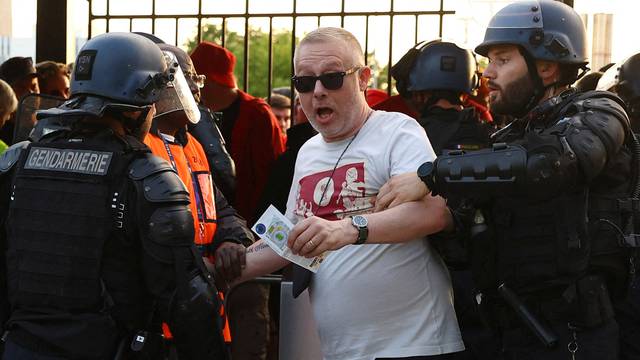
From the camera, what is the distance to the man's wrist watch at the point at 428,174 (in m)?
3.04

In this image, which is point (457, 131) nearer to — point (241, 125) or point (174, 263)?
point (241, 125)

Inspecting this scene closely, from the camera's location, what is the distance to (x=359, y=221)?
3.02 m

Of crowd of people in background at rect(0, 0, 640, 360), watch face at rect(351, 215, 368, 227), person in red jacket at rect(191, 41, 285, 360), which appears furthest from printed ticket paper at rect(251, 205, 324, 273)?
person in red jacket at rect(191, 41, 285, 360)

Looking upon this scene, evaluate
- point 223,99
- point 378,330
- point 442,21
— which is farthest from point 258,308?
point 442,21

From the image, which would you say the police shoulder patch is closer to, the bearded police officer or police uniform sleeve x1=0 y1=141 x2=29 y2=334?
police uniform sleeve x1=0 y1=141 x2=29 y2=334

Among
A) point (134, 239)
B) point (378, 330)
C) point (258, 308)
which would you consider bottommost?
point (258, 308)

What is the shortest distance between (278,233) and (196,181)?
0.98 metres

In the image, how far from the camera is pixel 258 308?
207 inches

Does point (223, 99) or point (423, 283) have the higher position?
point (223, 99)

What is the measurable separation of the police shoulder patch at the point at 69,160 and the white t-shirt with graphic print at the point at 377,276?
74 cm

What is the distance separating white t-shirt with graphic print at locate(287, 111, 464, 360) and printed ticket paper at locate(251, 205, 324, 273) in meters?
0.25

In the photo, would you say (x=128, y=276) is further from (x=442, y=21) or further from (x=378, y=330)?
(x=442, y=21)

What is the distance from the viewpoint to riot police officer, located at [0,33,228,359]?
3.08 metres

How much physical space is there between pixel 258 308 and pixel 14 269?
2189mm
